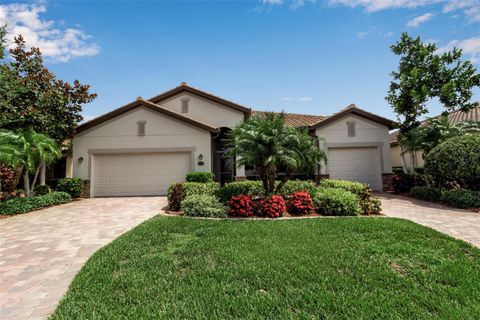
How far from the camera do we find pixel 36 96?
12.8 metres

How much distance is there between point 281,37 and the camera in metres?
11.4

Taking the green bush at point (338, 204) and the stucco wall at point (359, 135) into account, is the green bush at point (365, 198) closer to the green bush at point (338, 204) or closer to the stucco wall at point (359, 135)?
the green bush at point (338, 204)

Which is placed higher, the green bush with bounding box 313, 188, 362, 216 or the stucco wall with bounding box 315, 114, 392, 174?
the stucco wall with bounding box 315, 114, 392, 174

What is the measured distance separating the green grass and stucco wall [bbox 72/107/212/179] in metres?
9.41

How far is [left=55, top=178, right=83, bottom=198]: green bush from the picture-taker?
14.3 m

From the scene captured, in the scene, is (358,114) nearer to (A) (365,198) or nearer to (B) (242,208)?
(A) (365,198)

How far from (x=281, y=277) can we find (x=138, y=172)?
1334 centimetres

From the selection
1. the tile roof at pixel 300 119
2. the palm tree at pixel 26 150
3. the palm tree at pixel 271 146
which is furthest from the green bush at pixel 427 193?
the palm tree at pixel 26 150

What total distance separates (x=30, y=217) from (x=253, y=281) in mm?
10021

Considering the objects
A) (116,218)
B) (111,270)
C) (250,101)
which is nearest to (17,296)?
(111,270)

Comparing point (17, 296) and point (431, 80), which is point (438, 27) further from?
point (17, 296)

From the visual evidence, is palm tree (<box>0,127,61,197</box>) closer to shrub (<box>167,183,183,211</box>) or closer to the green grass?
shrub (<box>167,183,183,211</box>)

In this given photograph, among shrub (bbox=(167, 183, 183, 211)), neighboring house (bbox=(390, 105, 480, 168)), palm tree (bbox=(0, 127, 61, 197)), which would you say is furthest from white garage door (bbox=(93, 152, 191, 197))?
neighboring house (bbox=(390, 105, 480, 168))

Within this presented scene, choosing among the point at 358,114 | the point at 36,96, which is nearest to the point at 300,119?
the point at 358,114
